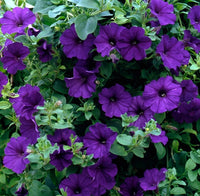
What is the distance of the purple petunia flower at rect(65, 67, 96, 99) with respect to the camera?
133 cm

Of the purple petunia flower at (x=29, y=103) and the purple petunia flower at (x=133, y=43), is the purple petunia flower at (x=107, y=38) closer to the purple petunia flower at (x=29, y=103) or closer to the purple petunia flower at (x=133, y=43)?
the purple petunia flower at (x=133, y=43)

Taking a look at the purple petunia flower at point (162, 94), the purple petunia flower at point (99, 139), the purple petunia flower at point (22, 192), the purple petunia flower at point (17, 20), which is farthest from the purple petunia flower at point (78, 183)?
the purple petunia flower at point (17, 20)

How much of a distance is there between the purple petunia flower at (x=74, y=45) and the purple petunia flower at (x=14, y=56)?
0.55ft

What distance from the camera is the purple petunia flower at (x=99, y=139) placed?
126 centimetres

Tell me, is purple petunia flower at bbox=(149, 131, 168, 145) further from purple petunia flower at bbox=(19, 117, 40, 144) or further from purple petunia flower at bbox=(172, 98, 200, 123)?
purple petunia flower at bbox=(19, 117, 40, 144)

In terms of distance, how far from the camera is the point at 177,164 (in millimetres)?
1430

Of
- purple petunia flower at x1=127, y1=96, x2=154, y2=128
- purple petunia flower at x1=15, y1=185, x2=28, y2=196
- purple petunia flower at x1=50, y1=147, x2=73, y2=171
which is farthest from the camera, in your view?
purple petunia flower at x1=15, y1=185, x2=28, y2=196

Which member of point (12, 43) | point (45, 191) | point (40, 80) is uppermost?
point (12, 43)

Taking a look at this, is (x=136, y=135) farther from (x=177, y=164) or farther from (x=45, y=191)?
(x=45, y=191)

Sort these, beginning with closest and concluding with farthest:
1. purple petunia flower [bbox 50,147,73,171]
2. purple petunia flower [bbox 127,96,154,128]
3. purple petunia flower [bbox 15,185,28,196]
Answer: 1. purple petunia flower [bbox 50,147,73,171]
2. purple petunia flower [bbox 127,96,154,128]
3. purple petunia flower [bbox 15,185,28,196]

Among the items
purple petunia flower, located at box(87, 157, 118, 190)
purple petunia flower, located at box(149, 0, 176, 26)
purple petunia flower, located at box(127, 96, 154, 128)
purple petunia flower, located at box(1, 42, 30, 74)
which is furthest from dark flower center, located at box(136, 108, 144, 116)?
purple petunia flower, located at box(1, 42, 30, 74)

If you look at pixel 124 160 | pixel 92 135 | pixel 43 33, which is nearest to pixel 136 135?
pixel 92 135

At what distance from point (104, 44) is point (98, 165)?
447 millimetres

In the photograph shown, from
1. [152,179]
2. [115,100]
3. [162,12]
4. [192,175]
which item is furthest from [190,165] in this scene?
[162,12]
